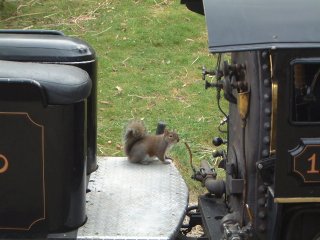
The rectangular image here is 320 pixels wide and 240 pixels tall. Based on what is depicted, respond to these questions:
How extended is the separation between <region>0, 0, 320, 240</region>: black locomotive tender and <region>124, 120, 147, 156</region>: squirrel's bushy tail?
689 millimetres

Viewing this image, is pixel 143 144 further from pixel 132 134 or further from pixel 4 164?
pixel 4 164

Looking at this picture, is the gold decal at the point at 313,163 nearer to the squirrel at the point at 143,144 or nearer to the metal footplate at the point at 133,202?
the metal footplate at the point at 133,202

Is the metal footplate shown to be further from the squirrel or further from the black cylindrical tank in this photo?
the black cylindrical tank

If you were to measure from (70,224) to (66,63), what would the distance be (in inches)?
33.9

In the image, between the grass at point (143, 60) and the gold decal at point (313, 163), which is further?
the grass at point (143, 60)

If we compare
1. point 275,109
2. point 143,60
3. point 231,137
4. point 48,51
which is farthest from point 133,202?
point 143,60

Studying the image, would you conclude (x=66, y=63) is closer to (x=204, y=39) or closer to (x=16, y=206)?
(x=16, y=206)

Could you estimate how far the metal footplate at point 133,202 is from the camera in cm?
341

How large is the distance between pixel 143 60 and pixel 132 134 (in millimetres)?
4323

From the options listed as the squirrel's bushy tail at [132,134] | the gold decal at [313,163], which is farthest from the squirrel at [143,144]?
the gold decal at [313,163]

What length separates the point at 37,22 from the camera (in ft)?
33.0

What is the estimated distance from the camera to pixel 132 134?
14.8 ft

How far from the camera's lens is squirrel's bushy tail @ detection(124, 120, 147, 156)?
4453 millimetres

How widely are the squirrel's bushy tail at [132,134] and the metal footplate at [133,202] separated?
11 centimetres
